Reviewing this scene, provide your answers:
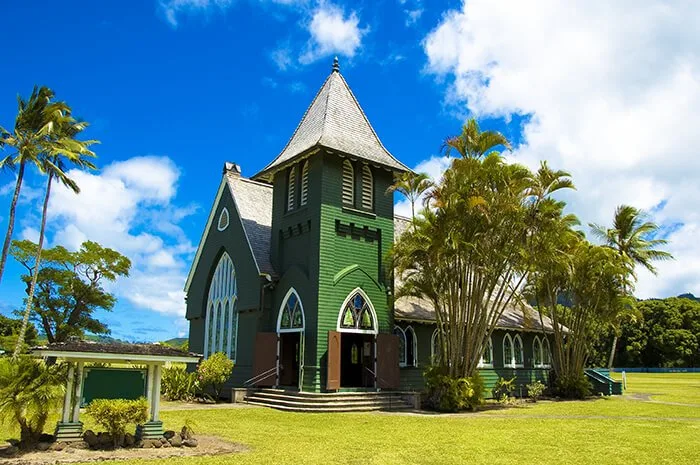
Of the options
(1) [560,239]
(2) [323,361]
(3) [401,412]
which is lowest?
(3) [401,412]

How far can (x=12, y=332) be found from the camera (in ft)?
141

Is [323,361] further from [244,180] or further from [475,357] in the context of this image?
[244,180]

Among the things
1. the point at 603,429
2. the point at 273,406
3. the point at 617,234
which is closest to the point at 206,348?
the point at 273,406

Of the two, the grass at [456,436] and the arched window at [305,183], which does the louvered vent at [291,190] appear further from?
the grass at [456,436]

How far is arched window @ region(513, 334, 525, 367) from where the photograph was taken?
1075 inches

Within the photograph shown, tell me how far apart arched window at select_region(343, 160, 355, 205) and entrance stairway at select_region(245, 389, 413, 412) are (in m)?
6.98

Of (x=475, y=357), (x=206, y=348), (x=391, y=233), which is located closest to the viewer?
(x=475, y=357)

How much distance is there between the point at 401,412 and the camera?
1831 cm

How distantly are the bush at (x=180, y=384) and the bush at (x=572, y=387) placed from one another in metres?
15.9

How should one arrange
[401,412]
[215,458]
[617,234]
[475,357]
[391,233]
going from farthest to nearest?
[617,234] → [391,233] → [475,357] → [401,412] → [215,458]

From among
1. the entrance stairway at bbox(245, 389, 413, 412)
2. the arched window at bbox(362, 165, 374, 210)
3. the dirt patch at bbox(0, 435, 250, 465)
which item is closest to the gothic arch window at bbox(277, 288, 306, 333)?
the entrance stairway at bbox(245, 389, 413, 412)

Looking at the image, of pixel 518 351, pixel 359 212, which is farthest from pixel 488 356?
pixel 359 212

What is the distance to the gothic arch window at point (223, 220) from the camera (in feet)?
84.5

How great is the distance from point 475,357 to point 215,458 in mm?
12377
